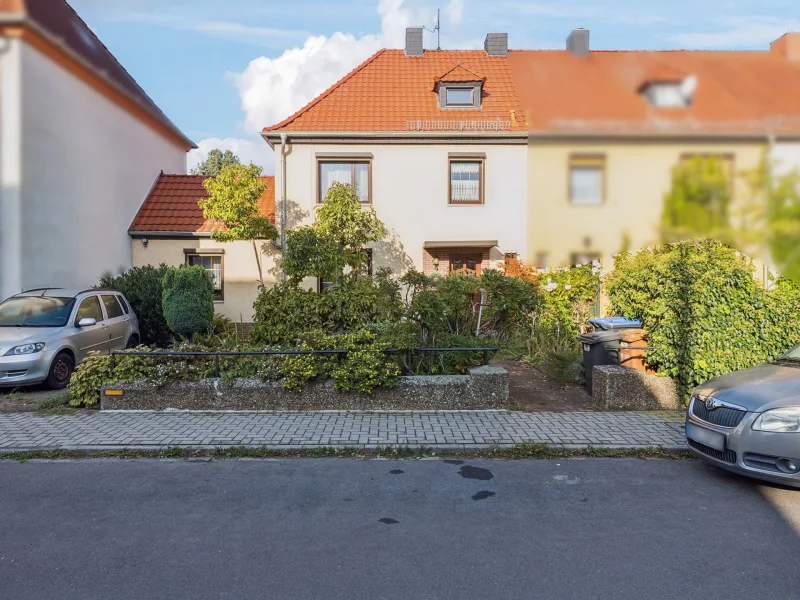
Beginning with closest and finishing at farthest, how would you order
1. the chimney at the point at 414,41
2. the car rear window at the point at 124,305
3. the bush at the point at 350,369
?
the bush at the point at 350,369, the car rear window at the point at 124,305, the chimney at the point at 414,41

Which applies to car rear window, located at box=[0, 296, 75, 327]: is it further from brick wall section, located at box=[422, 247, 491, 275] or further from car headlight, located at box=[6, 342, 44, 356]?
brick wall section, located at box=[422, 247, 491, 275]

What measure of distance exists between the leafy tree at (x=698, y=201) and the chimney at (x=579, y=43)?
0.54 m

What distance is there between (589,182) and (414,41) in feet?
64.3

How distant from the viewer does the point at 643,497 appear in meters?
4.68

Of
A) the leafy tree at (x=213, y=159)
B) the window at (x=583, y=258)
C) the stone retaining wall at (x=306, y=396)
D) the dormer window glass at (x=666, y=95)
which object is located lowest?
the stone retaining wall at (x=306, y=396)

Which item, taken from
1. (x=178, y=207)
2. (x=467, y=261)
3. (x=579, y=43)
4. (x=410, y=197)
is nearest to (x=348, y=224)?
(x=410, y=197)

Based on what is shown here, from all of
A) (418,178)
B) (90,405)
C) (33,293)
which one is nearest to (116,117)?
(33,293)

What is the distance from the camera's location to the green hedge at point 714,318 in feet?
23.5

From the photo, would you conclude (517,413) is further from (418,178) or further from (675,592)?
(418,178)

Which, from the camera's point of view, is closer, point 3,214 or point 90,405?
point 90,405

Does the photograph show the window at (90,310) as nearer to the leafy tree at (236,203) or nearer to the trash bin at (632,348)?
the leafy tree at (236,203)

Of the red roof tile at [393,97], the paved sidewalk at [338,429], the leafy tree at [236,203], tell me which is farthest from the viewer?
the red roof tile at [393,97]

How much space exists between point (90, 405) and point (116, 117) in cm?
1068

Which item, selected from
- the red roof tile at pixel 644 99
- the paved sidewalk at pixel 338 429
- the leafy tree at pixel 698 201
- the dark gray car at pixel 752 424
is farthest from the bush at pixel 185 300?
the leafy tree at pixel 698 201
